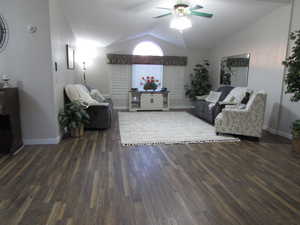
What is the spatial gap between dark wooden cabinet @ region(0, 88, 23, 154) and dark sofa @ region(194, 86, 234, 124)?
13.2ft

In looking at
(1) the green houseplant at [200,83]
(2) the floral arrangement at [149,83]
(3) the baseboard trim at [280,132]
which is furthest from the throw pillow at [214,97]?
(2) the floral arrangement at [149,83]

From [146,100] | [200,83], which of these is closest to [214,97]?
[200,83]

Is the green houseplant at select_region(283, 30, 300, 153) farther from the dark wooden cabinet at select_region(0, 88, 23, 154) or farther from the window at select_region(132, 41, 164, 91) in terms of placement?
the window at select_region(132, 41, 164, 91)

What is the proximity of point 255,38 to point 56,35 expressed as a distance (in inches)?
173

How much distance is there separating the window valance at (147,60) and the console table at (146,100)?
1.07 m

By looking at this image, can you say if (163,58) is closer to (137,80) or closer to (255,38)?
(137,80)

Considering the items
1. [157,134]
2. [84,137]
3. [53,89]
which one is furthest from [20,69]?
[157,134]

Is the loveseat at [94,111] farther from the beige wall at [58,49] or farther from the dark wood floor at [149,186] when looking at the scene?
the dark wood floor at [149,186]

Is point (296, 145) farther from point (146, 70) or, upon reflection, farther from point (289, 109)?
point (146, 70)

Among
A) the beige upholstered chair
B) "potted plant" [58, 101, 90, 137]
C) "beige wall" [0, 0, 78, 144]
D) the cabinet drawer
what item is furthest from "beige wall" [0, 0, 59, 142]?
the cabinet drawer

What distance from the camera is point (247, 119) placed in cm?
390

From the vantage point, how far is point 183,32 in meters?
5.84

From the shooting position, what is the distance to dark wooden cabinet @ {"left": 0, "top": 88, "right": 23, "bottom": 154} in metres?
2.85

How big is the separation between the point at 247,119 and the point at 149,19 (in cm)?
334
